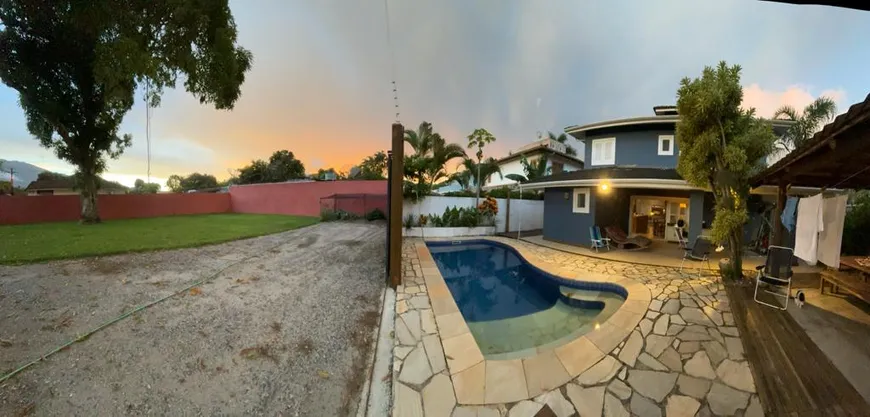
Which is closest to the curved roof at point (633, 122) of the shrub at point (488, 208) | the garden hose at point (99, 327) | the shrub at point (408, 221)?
the shrub at point (488, 208)

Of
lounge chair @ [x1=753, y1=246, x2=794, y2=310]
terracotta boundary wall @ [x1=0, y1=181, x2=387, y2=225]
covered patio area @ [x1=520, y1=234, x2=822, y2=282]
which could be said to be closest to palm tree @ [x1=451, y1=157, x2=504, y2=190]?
terracotta boundary wall @ [x1=0, y1=181, x2=387, y2=225]

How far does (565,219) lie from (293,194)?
2041 cm

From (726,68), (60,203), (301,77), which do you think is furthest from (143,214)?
(726,68)

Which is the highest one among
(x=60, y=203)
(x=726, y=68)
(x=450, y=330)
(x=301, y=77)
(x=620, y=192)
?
(x=301, y=77)

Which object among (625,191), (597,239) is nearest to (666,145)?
(625,191)

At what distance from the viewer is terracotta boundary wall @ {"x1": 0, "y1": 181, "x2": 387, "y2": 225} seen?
15.8 metres

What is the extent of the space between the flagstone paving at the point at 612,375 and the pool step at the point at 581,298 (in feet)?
5.38

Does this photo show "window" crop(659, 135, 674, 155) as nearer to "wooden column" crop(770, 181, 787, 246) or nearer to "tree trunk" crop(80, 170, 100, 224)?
"wooden column" crop(770, 181, 787, 246)

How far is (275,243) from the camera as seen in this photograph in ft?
35.3

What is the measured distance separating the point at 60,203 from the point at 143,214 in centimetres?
376

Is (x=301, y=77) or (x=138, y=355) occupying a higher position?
(x=301, y=77)

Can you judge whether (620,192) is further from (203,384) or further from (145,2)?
(145,2)

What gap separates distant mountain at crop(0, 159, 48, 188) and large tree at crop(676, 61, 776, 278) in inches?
2270

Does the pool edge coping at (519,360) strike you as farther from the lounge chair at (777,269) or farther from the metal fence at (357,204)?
the metal fence at (357,204)
